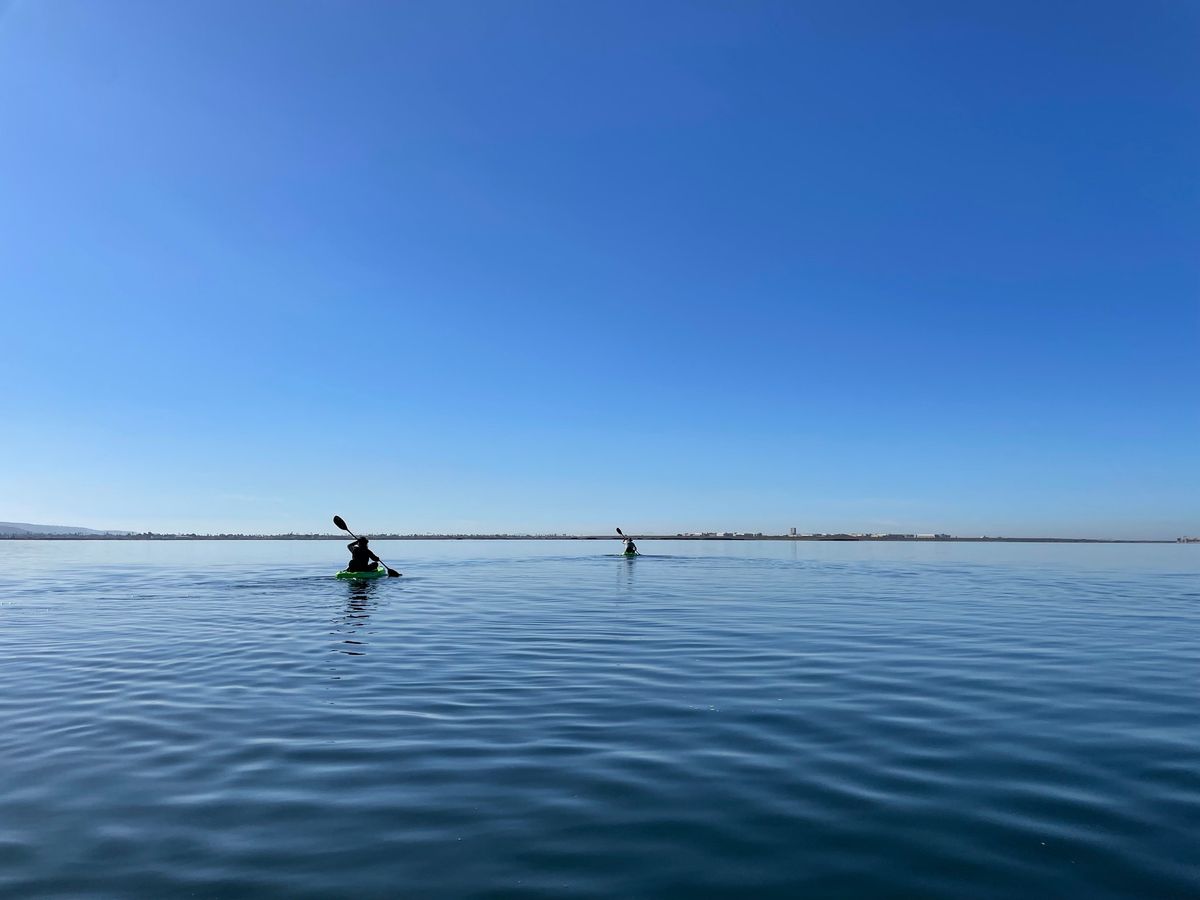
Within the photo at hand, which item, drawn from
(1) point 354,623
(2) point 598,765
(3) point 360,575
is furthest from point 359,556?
(2) point 598,765

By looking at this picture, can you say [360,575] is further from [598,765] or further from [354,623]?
[598,765]

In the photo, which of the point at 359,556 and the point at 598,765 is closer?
the point at 598,765

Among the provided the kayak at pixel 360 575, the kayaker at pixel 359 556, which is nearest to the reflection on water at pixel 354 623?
the kayak at pixel 360 575

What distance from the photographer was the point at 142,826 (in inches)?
266

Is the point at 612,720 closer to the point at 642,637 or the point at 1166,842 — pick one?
the point at 1166,842

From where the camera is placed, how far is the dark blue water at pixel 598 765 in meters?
5.91

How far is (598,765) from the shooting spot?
8633 mm

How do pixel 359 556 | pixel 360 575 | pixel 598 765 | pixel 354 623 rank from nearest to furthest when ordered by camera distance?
pixel 598 765 → pixel 354 623 → pixel 360 575 → pixel 359 556

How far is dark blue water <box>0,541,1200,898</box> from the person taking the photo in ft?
19.4

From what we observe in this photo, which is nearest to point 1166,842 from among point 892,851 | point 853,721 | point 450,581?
point 892,851

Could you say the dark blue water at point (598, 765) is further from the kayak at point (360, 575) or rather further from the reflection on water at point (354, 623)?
the kayak at point (360, 575)

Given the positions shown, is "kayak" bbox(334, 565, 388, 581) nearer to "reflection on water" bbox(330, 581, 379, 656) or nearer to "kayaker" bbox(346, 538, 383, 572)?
"kayaker" bbox(346, 538, 383, 572)

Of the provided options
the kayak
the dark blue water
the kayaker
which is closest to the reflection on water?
the dark blue water

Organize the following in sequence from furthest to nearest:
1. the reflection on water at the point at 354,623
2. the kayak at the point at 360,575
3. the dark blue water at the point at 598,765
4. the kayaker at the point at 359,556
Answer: the kayaker at the point at 359,556 < the kayak at the point at 360,575 < the reflection on water at the point at 354,623 < the dark blue water at the point at 598,765
